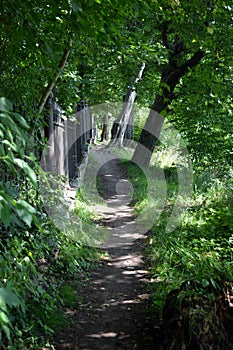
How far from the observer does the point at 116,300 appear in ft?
15.3

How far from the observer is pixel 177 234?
669 centimetres

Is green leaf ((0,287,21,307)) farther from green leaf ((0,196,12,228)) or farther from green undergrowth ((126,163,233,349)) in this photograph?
green undergrowth ((126,163,233,349))

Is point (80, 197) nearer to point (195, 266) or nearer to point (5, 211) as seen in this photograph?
point (195, 266)

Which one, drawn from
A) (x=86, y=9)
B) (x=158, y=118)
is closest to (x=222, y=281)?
(x=86, y=9)

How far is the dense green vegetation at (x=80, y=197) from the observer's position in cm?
269

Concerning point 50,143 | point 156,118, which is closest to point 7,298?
point 50,143

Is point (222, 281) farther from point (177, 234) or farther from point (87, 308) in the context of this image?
point (177, 234)

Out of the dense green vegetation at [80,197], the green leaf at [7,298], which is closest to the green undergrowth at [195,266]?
the dense green vegetation at [80,197]

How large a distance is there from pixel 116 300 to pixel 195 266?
43.4 inches

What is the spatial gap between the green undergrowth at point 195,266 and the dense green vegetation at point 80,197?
0.01m

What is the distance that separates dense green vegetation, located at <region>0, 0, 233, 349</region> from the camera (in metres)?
2.69

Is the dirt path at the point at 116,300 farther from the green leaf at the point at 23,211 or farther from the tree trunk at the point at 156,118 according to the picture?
the tree trunk at the point at 156,118

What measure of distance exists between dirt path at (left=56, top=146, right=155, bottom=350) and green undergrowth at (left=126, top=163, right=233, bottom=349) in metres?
0.22

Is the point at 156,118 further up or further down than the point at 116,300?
further up
